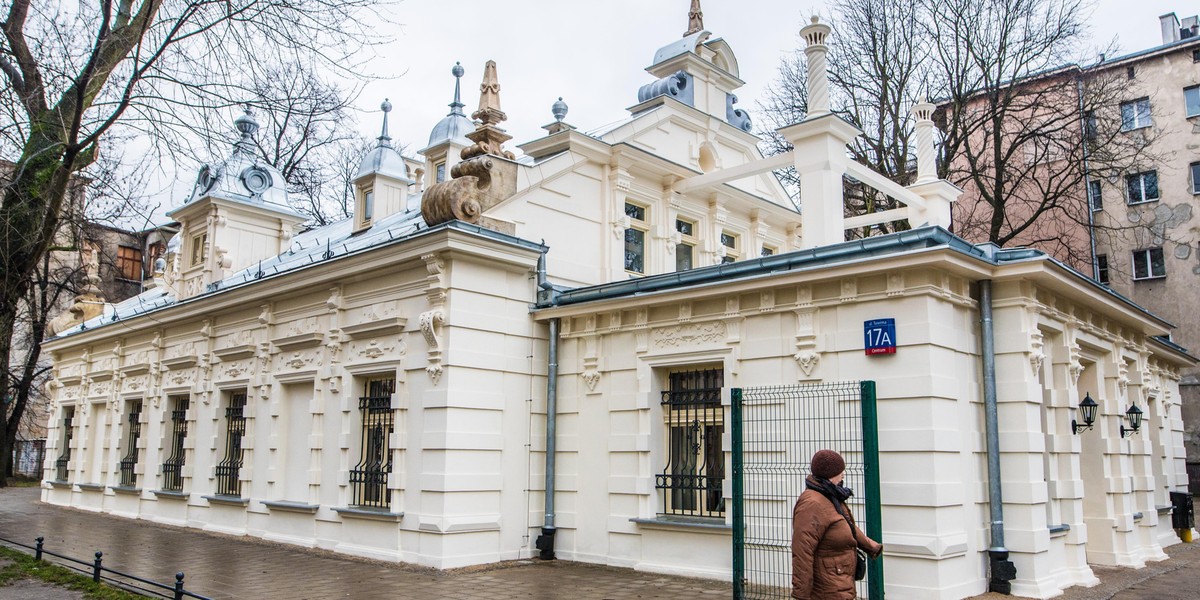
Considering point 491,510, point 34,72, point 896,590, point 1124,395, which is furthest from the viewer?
point 1124,395

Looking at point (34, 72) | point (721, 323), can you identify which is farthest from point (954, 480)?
point (34, 72)

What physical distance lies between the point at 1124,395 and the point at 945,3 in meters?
14.2

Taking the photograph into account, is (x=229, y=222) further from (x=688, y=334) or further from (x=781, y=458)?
(x=781, y=458)

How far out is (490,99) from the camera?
14172 mm

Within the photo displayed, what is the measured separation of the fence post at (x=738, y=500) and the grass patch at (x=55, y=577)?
6.39m

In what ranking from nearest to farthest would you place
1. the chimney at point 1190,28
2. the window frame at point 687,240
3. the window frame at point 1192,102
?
the window frame at point 687,240 → the window frame at point 1192,102 → the chimney at point 1190,28

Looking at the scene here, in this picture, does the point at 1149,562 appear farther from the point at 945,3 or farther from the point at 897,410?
the point at 945,3

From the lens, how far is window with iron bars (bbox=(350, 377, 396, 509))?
530 inches

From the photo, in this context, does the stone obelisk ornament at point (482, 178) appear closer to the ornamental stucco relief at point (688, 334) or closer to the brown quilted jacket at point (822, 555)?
the ornamental stucco relief at point (688, 334)

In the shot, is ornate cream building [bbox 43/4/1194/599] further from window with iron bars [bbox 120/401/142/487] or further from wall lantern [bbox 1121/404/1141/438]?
window with iron bars [bbox 120/401/142/487]

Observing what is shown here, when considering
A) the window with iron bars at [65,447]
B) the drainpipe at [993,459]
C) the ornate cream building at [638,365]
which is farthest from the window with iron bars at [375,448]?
the window with iron bars at [65,447]

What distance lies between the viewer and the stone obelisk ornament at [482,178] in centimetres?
1309

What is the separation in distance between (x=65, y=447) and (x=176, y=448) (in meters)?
7.04

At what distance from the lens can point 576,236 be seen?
15.1 m
